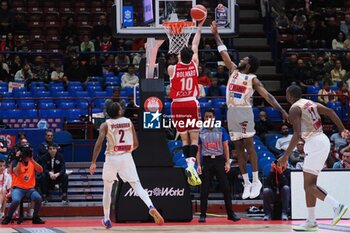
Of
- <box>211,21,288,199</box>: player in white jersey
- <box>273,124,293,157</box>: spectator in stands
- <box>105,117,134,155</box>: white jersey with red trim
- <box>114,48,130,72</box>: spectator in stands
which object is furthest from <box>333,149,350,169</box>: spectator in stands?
<box>114,48,130,72</box>: spectator in stands

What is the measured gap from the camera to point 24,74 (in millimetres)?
25172

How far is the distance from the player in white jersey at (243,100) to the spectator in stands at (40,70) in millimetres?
10914

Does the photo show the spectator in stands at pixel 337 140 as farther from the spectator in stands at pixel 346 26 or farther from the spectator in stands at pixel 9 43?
the spectator in stands at pixel 9 43

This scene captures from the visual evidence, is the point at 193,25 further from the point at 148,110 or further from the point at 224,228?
the point at 224,228

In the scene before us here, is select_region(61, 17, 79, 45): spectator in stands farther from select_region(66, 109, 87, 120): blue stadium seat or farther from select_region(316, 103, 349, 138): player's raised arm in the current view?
select_region(316, 103, 349, 138): player's raised arm

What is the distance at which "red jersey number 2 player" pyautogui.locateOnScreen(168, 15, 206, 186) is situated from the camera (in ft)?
49.7

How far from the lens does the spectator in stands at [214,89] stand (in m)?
23.9

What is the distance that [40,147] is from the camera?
21391 mm

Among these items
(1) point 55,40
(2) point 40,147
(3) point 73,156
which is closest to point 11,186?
(2) point 40,147

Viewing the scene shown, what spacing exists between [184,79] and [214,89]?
8.88m

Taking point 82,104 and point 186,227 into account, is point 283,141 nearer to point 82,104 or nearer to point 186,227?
point 82,104

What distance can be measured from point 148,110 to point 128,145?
5.55 feet

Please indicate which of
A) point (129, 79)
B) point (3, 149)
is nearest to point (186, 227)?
point (3, 149)

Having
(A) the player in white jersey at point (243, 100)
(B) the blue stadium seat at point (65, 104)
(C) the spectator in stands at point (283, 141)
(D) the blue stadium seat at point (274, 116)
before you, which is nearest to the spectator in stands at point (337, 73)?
(D) the blue stadium seat at point (274, 116)
